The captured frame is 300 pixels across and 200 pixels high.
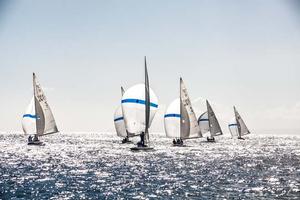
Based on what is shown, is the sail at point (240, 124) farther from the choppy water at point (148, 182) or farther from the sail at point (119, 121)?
the choppy water at point (148, 182)

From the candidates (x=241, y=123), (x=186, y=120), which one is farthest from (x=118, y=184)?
(x=241, y=123)

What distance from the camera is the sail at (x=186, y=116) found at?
84.5 meters

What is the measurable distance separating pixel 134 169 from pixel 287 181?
19.2 metres

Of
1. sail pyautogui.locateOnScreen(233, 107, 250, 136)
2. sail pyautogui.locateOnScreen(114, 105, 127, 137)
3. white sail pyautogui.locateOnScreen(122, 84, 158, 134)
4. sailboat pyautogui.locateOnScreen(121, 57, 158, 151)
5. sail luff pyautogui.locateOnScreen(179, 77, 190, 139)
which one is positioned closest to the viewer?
sailboat pyautogui.locateOnScreen(121, 57, 158, 151)

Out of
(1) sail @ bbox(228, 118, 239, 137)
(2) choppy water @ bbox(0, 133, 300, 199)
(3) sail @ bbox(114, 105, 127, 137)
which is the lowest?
(2) choppy water @ bbox(0, 133, 300, 199)

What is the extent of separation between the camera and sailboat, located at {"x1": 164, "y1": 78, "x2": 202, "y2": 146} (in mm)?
84500

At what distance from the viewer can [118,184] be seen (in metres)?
37.0

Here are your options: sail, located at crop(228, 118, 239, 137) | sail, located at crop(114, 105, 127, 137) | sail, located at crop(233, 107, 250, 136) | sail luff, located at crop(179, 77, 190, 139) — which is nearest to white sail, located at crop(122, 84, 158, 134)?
sail luff, located at crop(179, 77, 190, 139)

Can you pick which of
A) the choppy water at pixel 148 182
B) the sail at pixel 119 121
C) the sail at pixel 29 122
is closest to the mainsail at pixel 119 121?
the sail at pixel 119 121

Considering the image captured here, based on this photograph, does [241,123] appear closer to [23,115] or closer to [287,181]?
[23,115]

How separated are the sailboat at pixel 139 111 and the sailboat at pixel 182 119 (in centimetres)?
1292

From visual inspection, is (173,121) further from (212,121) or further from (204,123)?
(212,121)

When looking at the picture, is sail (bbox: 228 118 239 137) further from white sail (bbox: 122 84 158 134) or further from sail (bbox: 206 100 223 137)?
white sail (bbox: 122 84 158 134)

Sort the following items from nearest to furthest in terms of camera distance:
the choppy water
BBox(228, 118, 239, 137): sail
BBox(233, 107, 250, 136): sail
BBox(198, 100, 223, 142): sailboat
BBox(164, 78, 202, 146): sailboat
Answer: the choppy water < BBox(164, 78, 202, 146): sailboat < BBox(198, 100, 223, 142): sailboat < BBox(233, 107, 250, 136): sail < BBox(228, 118, 239, 137): sail
